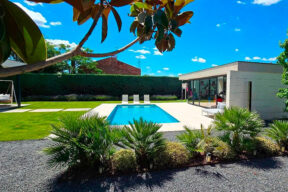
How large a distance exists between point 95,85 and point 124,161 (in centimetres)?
1819

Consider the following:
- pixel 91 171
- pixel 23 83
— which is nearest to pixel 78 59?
pixel 23 83

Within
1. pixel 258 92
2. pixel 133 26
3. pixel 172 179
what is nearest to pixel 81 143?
pixel 172 179

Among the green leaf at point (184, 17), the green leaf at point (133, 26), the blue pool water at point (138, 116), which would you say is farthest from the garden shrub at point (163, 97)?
the green leaf at point (184, 17)

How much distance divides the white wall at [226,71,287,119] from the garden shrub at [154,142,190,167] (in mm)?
6475

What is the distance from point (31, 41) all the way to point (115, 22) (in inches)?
44.8

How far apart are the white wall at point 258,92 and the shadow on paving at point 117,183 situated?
7.35 m

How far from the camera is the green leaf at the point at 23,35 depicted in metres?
1.05

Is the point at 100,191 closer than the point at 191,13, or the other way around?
the point at 191,13

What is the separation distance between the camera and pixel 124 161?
292 cm

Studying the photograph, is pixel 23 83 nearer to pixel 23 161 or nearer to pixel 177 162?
pixel 23 161

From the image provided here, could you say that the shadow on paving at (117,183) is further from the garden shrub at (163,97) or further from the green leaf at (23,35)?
the garden shrub at (163,97)

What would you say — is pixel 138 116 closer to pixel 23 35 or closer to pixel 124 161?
pixel 124 161

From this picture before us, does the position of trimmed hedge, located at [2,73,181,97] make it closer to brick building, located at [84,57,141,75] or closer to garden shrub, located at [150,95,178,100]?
garden shrub, located at [150,95,178,100]

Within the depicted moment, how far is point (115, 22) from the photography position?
1897 mm
